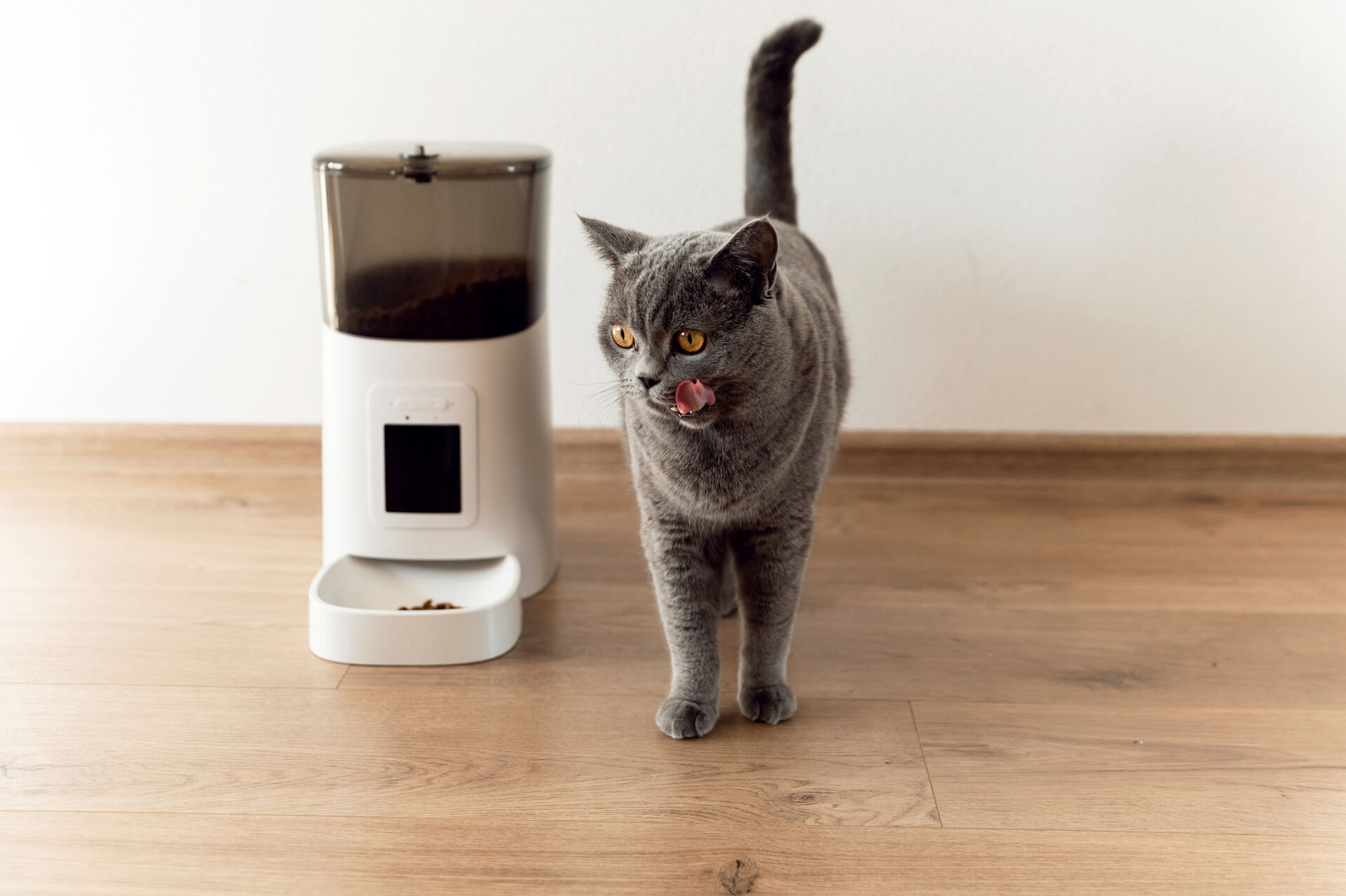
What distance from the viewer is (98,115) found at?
159 cm

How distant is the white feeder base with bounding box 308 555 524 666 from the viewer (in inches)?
46.0

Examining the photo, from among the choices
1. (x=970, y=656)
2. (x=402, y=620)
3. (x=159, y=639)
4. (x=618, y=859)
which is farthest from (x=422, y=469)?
(x=970, y=656)

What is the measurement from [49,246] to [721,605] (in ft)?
4.04

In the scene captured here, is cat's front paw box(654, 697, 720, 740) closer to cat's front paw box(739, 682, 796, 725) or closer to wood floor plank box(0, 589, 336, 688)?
cat's front paw box(739, 682, 796, 725)

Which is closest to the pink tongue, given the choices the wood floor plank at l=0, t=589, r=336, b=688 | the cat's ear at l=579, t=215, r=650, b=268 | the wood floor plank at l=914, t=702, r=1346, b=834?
the cat's ear at l=579, t=215, r=650, b=268

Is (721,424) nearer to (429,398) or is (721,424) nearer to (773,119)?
(429,398)

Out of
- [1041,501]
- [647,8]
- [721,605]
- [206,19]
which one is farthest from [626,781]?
[206,19]

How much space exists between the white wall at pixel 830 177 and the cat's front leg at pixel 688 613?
2.14 ft

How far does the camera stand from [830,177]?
5.21 feet

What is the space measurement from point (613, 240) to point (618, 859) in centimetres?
55

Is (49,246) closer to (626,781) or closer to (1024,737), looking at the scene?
(626,781)

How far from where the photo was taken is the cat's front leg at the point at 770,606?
1.08 m

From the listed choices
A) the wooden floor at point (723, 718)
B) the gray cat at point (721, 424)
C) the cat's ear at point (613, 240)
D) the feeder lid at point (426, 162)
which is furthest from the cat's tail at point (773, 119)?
the wooden floor at point (723, 718)

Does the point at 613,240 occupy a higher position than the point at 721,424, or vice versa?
the point at 613,240
